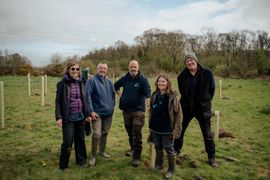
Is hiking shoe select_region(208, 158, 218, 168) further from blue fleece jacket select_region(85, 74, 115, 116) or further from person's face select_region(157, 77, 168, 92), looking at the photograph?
blue fleece jacket select_region(85, 74, 115, 116)

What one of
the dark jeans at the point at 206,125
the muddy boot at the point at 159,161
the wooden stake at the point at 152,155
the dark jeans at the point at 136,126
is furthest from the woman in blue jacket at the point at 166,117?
the dark jeans at the point at 206,125

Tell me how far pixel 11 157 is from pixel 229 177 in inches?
190

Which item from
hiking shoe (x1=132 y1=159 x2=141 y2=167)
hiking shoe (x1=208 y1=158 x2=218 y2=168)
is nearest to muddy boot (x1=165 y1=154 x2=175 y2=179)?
hiking shoe (x1=132 y1=159 x2=141 y2=167)

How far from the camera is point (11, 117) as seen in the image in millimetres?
10344

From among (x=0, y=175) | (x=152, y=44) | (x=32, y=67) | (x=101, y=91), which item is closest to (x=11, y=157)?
(x=0, y=175)

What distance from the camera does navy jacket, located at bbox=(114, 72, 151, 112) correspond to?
215 inches

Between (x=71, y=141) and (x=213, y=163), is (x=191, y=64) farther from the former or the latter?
(x=71, y=141)

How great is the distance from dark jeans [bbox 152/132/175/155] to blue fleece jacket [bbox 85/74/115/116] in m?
1.19

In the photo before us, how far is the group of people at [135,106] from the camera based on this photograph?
4.88m

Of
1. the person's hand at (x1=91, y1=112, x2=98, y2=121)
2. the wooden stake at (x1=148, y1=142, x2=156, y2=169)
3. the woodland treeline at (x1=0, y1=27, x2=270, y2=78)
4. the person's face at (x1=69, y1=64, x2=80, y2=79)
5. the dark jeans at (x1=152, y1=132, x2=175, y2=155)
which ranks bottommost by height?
the wooden stake at (x1=148, y1=142, x2=156, y2=169)

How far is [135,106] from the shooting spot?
17.9ft

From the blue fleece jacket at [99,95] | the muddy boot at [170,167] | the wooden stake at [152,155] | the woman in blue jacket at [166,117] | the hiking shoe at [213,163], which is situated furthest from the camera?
the hiking shoe at [213,163]

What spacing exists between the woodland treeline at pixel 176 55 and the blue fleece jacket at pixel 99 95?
34638 mm

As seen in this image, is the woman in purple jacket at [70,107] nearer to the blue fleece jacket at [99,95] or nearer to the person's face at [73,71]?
the person's face at [73,71]
